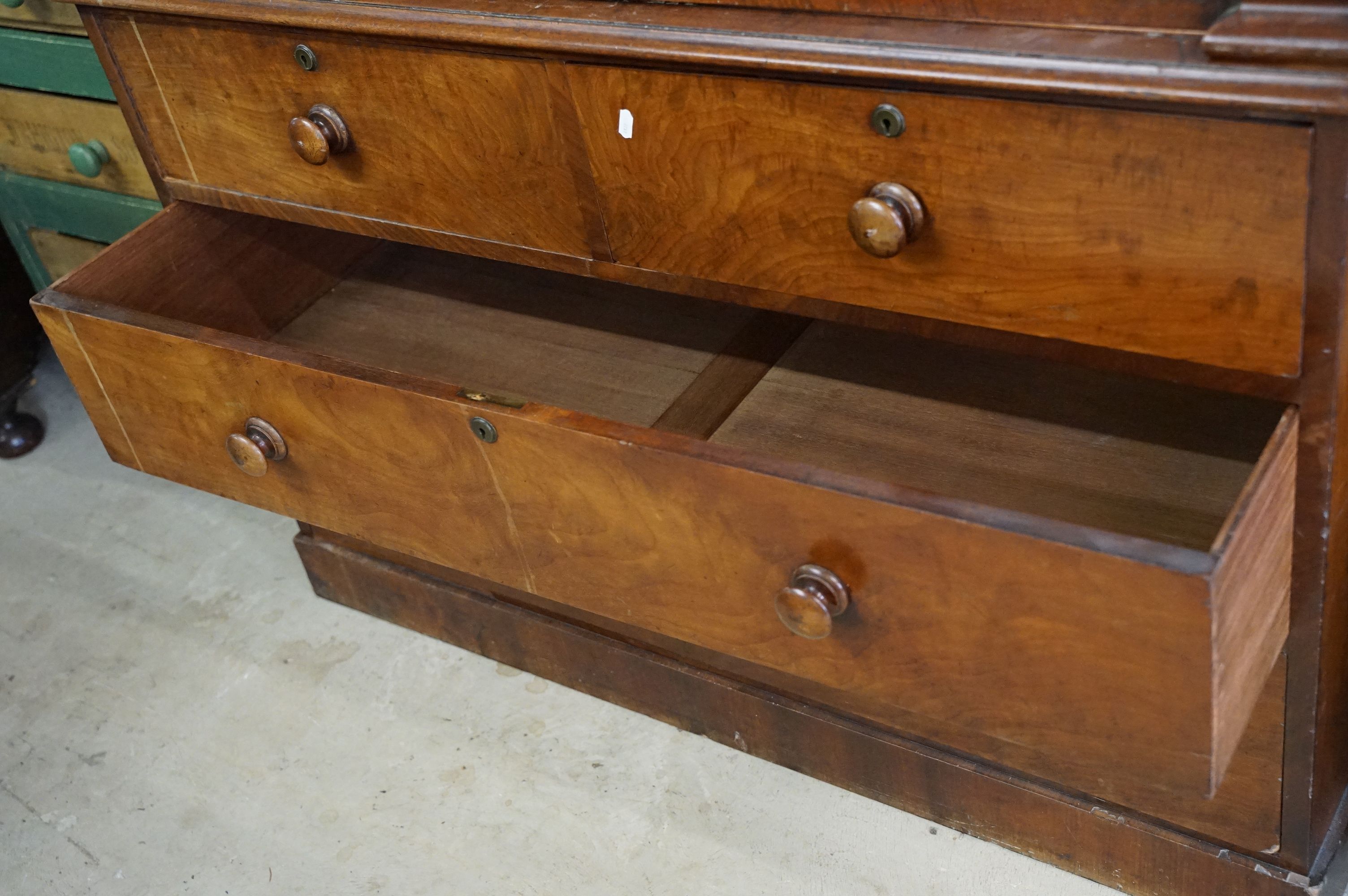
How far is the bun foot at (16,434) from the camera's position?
157cm

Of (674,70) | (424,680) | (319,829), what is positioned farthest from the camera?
(424,680)

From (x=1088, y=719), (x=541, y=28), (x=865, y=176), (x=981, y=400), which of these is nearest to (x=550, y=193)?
(x=541, y=28)

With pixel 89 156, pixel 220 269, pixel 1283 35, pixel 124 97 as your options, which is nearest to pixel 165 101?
pixel 124 97

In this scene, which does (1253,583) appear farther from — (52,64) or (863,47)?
(52,64)

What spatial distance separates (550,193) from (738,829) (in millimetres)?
510

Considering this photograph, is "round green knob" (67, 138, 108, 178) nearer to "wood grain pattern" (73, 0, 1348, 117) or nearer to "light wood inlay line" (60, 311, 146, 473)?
"light wood inlay line" (60, 311, 146, 473)

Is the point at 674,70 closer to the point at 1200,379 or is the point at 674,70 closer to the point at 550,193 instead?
the point at 550,193

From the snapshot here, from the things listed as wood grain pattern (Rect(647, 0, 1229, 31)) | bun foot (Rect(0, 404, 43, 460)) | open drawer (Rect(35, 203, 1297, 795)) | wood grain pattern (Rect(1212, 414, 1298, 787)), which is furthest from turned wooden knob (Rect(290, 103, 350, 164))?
bun foot (Rect(0, 404, 43, 460))

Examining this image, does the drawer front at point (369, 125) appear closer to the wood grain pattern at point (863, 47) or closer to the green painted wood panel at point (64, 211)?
the wood grain pattern at point (863, 47)

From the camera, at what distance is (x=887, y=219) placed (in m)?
0.70

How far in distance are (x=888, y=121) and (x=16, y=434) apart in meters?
1.26

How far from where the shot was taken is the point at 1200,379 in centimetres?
68

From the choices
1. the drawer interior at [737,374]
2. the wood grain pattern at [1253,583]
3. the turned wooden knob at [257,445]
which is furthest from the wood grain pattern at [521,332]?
the wood grain pattern at [1253,583]

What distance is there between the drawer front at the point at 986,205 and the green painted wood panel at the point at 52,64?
647mm
